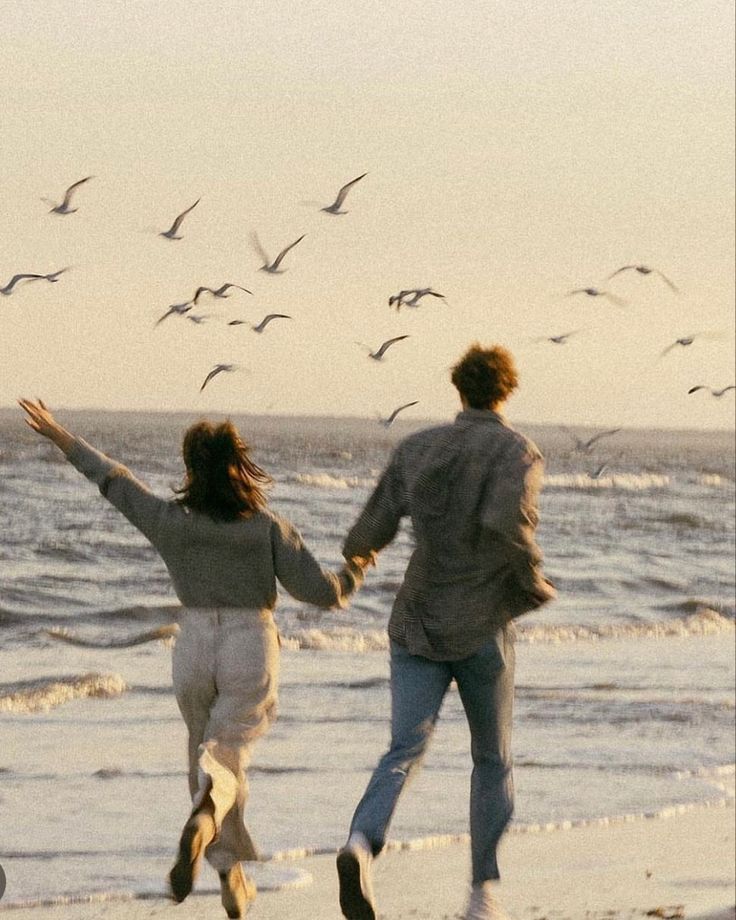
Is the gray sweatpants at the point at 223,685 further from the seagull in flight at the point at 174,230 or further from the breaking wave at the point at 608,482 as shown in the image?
the breaking wave at the point at 608,482

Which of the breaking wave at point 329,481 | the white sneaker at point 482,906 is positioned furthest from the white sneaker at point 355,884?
the breaking wave at point 329,481

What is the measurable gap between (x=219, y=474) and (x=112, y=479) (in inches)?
12.0

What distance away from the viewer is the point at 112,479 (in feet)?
17.8

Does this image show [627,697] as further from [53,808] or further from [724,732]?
[53,808]

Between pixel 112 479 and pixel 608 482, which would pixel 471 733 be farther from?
pixel 608 482

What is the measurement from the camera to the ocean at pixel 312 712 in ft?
26.0

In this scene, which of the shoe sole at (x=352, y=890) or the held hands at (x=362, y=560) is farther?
the held hands at (x=362, y=560)

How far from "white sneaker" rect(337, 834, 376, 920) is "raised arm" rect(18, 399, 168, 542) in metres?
1.03

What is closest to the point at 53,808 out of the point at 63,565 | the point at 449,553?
the point at 449,553

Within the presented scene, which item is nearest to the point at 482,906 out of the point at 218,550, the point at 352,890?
the point at 352,890

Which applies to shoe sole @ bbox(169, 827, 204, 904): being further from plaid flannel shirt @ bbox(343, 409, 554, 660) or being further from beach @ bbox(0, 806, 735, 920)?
beach @ bbox(0, 806, 735, 920)

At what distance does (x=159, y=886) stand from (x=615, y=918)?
5.34 ft

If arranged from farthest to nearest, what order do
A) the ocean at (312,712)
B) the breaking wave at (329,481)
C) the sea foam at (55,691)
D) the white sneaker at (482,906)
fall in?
the breaking wave at (329,481), the sea foam at (55,691), the ocean at (312,712), the white sneaker at (482,906)

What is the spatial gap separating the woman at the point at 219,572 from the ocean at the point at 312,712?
4.93ft
